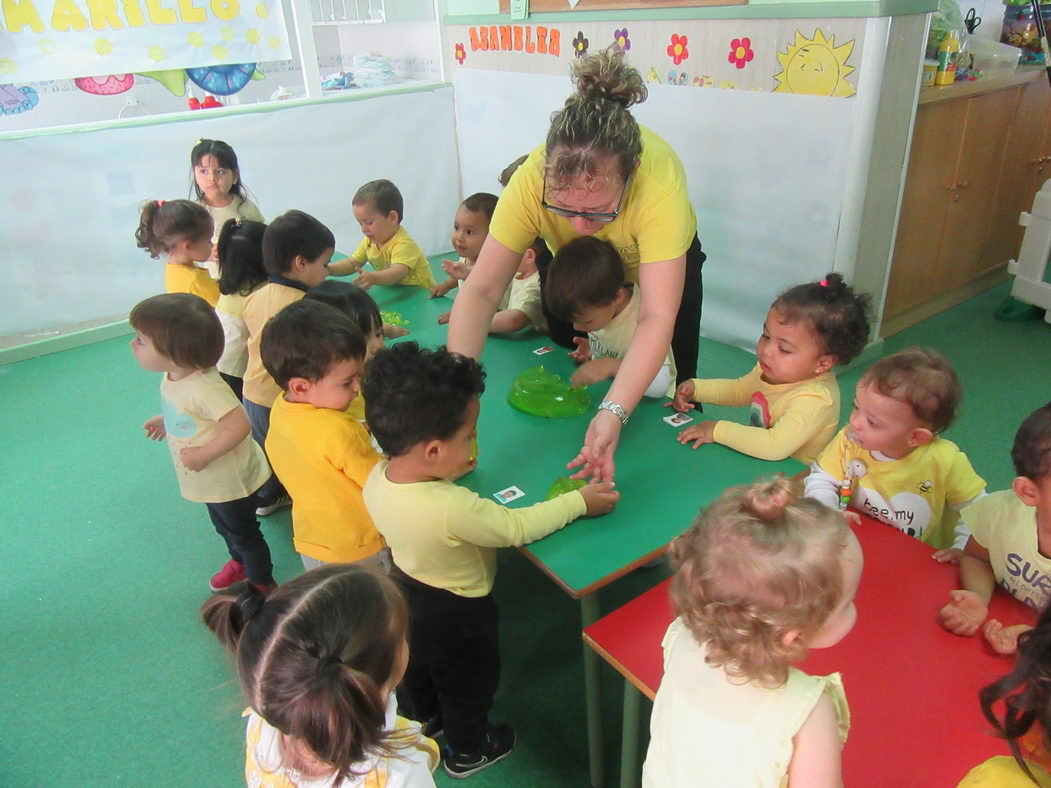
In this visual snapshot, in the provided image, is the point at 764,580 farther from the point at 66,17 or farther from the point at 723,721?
the point at 66,17

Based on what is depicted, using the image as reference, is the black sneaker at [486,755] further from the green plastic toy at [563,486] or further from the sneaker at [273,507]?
the sneaker at [273,507]

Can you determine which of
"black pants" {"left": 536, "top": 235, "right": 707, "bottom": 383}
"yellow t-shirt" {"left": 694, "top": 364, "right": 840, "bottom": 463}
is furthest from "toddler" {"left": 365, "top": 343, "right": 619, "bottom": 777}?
"black pants" {"left": 536, "top": 235, "right": 707, "bottom": 383}

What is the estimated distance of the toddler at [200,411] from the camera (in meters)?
1.92

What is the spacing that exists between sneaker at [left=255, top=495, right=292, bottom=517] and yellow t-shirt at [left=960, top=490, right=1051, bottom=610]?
2.38m

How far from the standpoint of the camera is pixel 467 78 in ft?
16.6

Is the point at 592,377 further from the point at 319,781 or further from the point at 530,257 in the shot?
the point at 319,781

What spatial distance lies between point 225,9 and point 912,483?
4456 mm

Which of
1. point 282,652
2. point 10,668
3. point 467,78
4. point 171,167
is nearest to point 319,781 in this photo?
point 282,652

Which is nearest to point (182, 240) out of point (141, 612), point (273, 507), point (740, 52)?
point (273, 507)

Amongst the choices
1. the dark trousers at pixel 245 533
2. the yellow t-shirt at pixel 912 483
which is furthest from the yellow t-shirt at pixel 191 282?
the yellow t-shirt at pixel 912 483

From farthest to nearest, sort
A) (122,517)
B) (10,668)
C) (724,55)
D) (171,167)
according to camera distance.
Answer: (171,167) → (724,55) → (122,517) → (10,668)

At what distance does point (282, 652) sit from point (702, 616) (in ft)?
1.76

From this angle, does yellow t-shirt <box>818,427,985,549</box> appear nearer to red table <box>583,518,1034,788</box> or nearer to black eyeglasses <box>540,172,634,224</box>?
red table <box>583,518,1034,788</box>

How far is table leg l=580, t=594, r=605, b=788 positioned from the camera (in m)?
1.54
